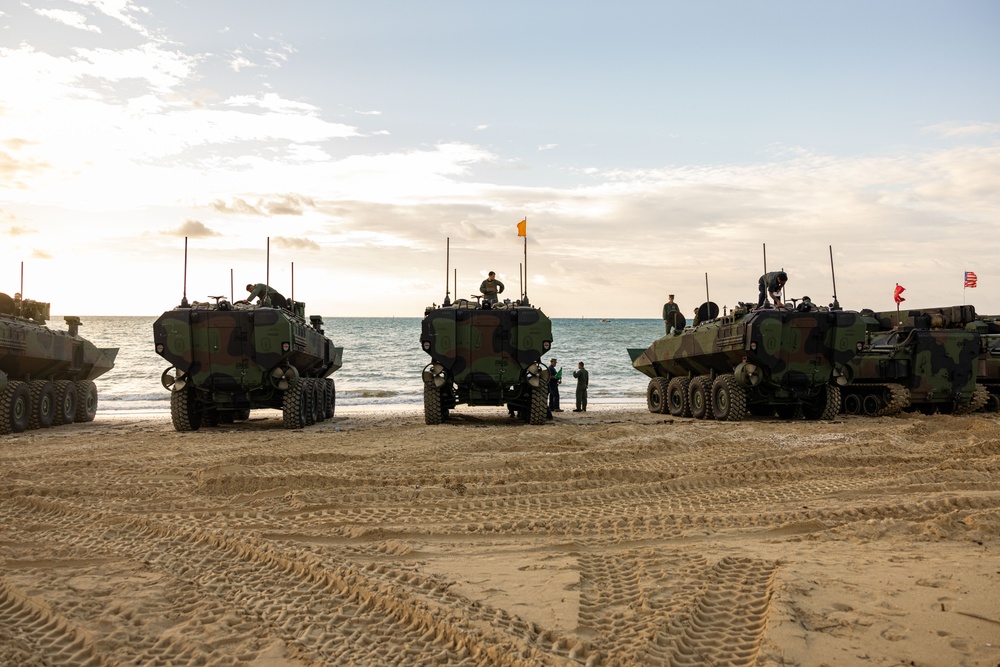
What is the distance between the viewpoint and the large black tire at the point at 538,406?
17625 millimetres

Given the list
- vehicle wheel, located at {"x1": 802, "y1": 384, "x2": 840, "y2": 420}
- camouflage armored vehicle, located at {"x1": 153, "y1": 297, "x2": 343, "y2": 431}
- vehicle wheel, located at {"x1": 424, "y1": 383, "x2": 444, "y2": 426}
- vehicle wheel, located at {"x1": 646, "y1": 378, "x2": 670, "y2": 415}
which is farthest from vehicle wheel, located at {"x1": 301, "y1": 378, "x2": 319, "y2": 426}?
vehicle wheel, located at {"x1": 802, "y1": 384, "x2": 840, "y2": 420}

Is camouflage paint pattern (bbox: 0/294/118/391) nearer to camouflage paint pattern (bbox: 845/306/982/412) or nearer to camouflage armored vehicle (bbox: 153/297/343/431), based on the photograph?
camouflage armored vehicle (bbox: 153/297/343/431)

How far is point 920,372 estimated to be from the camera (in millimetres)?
18891

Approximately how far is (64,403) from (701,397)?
13072 mm

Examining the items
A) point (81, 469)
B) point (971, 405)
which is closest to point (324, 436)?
point (81, 469)

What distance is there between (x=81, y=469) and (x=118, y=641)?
6735 mm

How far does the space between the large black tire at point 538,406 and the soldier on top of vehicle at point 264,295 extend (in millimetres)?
5492

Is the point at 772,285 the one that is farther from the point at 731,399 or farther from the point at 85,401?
the point at 85,401

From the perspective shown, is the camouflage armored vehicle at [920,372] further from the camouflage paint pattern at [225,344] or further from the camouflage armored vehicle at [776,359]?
the camouflage paint pattern at [225,344]

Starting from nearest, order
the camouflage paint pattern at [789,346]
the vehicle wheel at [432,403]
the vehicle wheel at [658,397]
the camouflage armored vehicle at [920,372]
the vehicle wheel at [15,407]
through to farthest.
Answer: the vehicle wheel at [15,407]
the camouflage paint pattern at [789,346]
the vehicle wheel at [432,403]
the camouflage armored vehicle at [920,372]
the vehicle wheel at [658,397]

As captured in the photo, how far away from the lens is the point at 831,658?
4.06 metres

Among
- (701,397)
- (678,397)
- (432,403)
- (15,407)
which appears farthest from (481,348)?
(15,407)

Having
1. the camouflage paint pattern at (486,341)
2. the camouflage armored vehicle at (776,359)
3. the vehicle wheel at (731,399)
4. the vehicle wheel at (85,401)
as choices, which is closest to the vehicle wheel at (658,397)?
the camouflage armored vehicle at (776,359)

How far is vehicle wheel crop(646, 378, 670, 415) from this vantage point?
21.2 m
